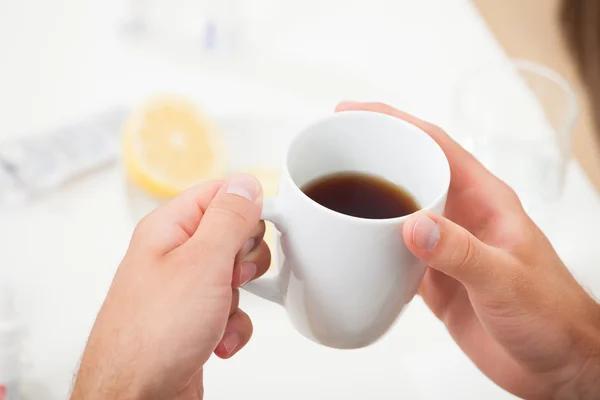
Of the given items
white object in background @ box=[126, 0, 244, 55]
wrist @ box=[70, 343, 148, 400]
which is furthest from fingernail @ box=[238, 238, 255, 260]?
white object in background @ box=[126, 0, 244, 55]

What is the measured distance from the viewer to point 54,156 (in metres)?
0.88

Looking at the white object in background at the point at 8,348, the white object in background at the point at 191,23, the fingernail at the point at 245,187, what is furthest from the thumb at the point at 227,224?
the white object in background at the point at 191,23

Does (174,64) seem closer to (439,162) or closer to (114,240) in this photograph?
(114,240)

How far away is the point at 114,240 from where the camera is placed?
84cm

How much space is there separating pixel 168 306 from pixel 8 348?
0.81 feet

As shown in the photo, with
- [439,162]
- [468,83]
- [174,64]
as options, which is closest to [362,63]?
[468,83]

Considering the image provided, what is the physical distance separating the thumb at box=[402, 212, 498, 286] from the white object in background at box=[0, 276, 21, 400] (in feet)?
1.36

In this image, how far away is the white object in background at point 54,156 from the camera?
858 mm

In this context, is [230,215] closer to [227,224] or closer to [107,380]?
[227,224]

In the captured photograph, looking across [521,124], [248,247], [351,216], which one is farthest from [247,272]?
[521,124]

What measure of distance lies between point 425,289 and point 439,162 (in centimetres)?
29

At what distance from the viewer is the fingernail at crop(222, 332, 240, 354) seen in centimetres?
64

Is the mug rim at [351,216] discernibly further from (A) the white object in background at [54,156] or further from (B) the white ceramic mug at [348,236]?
(A) the white object in background at [54,156]

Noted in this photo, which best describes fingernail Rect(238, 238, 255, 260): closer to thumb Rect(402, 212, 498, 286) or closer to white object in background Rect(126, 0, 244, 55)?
thumb Rect(402, 212, 498, 286)
